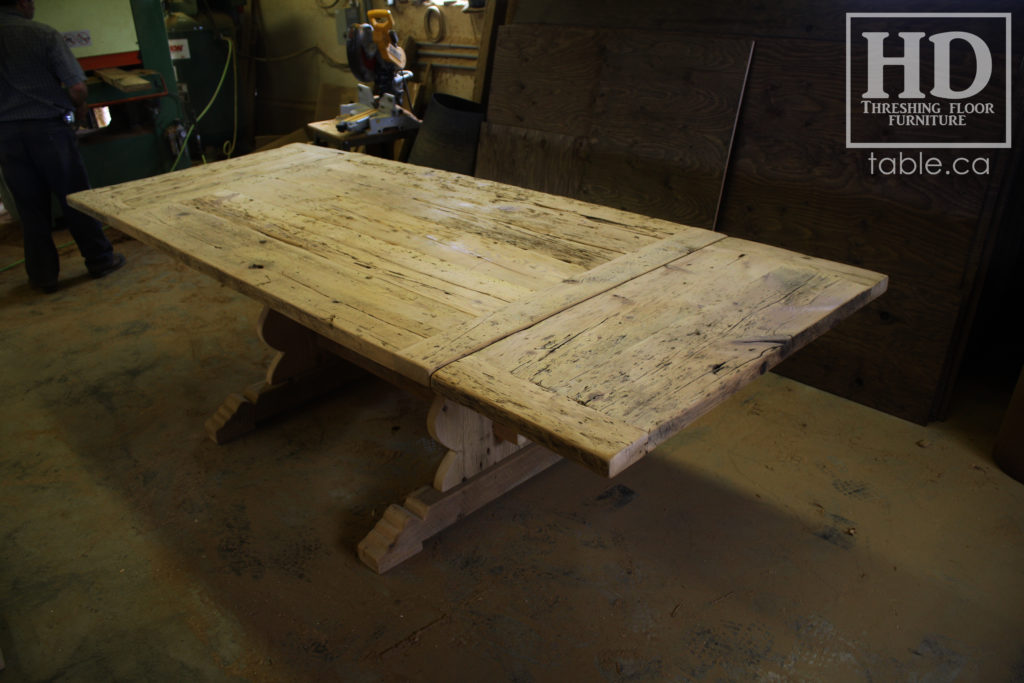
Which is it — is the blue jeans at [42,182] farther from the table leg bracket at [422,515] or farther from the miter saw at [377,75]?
the table leg bracket at [422,515]

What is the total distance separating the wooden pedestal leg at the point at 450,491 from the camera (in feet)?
5.86

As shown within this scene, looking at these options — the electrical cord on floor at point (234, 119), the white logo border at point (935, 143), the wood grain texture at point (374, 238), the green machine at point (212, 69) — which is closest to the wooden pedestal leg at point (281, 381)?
the wood grain texture at point (374, 238)

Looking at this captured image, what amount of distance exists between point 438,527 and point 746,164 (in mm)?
1683

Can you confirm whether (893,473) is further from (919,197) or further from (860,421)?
(919,197)

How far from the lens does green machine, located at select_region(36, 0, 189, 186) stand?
355cm

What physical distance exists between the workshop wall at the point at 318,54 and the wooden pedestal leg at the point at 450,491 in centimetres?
282

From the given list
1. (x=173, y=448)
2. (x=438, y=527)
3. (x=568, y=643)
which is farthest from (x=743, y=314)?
(x=173, y=448)

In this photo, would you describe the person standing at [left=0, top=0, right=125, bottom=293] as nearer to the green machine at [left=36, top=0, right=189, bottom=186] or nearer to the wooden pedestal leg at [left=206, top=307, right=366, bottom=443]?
the green machine at [left=36, top=0, right=189, bottom=186]

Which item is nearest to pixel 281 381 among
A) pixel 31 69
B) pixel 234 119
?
pixel 31 69

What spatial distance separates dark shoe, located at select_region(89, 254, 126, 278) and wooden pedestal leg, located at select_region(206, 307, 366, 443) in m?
1.72

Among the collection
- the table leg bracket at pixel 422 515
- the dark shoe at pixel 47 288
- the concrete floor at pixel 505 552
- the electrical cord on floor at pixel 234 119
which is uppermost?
the electrical cord on floor at pixel 234 119

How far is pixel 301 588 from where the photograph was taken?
5.79 ft

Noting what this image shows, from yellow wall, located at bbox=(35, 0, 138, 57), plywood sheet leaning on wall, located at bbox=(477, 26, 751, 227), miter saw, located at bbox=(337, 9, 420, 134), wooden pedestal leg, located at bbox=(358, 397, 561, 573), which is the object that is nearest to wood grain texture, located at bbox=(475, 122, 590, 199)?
plywood sheet leaning on wall, located at bbox=(477, 26, 751, 227)

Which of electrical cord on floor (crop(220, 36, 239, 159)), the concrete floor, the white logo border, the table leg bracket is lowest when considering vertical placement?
the concrete floor
